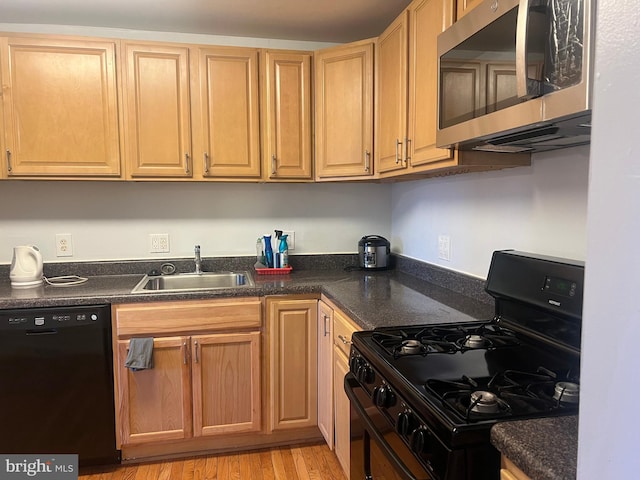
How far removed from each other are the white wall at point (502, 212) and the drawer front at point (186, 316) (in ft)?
3.32

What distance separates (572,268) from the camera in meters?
1.26

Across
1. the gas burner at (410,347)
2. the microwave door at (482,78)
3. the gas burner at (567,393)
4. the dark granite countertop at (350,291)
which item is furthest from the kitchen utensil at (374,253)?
the gas burner at (567,393)

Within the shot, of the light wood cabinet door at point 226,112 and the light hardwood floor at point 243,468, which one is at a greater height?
the light wood cabinet door at point 226,112

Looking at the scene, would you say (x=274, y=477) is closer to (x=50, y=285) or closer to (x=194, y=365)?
(x=194, y=365)

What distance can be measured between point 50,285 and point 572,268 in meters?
2.40

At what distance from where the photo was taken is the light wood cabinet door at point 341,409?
6.04ft

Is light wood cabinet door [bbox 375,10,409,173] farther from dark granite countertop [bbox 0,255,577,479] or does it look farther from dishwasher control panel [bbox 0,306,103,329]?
dishwasher control panel [bbox 0,306,103,329]

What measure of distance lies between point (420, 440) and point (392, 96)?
1.62 metres

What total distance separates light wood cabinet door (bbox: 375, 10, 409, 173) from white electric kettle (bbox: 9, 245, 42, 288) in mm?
1858

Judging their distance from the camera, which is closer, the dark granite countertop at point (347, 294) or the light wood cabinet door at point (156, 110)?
the dark granite countertop at point (347, 294)

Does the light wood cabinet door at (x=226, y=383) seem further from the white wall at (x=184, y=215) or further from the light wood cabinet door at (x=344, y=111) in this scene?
the light wood cabinet door at (x=344, y=111)

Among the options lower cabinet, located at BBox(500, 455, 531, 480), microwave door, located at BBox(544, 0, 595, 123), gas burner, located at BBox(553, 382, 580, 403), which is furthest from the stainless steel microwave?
lower cabinet, located at BBox(500, 455, 531, 480)

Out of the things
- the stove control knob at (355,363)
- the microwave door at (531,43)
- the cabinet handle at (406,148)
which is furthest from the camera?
the cabinet handle at (406,148)

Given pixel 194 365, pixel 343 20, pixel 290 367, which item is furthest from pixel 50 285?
pixel 343 20
